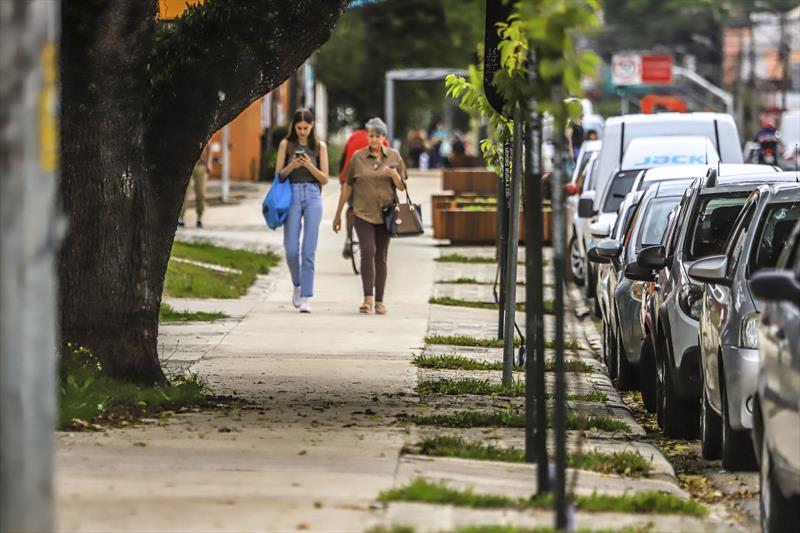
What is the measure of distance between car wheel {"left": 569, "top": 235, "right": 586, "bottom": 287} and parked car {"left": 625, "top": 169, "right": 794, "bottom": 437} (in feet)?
32.0

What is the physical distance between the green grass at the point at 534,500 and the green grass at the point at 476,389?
392 cm

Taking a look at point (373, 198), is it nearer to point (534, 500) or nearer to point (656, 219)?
Result: point (656, 219)

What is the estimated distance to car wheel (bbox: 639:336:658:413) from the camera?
12422 millimetres

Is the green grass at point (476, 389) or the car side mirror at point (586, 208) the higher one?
the car side mirror at point (586, 208)

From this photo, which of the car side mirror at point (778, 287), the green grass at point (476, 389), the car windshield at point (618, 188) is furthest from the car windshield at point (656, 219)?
the car side mirror at point (778, 287)

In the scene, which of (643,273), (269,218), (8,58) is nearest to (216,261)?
(269,218)

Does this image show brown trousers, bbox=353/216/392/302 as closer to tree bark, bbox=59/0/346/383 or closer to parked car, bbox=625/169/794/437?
parked car, bbox=625/169/794/437

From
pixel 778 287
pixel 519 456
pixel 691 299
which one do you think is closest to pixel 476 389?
pixel 691 299

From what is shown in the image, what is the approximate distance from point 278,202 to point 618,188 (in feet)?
18.4

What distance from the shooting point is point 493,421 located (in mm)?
10602

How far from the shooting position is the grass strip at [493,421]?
34.4ft

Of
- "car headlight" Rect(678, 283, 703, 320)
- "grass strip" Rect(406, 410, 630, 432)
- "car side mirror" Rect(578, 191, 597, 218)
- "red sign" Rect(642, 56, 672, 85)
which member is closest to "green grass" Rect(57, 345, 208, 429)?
"grass strip" Rect(406, 410, 630, 432)

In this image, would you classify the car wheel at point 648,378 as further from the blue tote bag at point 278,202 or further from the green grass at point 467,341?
the blue tote bag at point 278,202

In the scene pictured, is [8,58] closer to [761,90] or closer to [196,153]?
[196,153]
